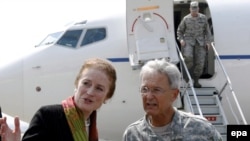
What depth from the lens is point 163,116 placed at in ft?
11.9

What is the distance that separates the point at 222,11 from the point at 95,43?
2.91 metres

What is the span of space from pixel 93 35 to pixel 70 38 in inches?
20.7

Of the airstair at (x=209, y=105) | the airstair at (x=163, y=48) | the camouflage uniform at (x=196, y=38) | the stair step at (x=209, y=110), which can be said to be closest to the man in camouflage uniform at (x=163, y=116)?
the airstair at (x=209, y=105)

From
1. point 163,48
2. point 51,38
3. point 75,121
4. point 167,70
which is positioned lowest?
point 163,48

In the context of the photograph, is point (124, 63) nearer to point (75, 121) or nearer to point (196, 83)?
point (196, 83)

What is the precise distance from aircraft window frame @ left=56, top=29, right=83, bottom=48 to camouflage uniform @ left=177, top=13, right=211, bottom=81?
7.18ft

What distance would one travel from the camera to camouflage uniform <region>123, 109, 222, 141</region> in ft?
11.7

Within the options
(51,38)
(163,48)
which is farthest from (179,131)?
(51,38)

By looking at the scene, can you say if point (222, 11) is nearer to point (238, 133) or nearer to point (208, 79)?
point (208, 79)

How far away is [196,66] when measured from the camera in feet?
35.5

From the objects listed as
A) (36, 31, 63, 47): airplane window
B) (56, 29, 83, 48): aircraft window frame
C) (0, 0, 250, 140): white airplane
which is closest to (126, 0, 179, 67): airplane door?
(0, 0, 250, 140): white airplane

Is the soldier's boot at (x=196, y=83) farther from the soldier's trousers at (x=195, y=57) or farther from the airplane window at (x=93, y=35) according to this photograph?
the airplane window at (x=93, y=35)

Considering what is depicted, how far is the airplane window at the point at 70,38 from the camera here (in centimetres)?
1098

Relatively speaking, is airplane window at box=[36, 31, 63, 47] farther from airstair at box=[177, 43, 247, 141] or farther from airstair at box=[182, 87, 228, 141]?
airstair at box=[182, 87, 228, 141]
